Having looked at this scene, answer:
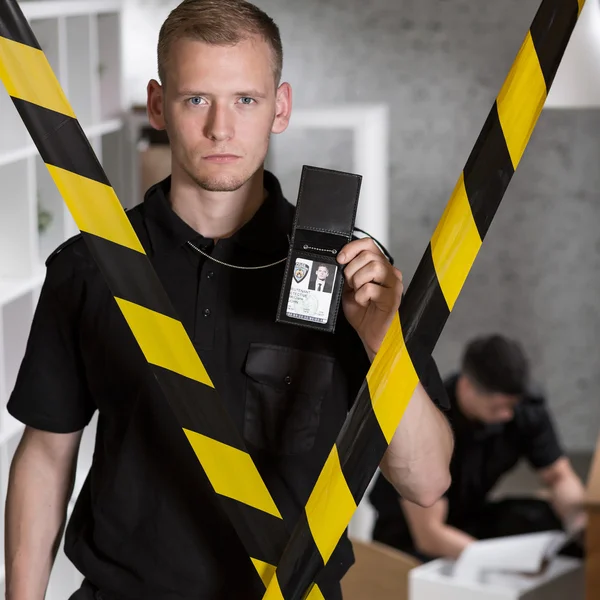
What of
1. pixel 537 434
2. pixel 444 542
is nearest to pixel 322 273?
pixel 444 542

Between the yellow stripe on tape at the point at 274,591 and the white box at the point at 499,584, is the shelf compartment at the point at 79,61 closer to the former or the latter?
the white box at the point at 499,584

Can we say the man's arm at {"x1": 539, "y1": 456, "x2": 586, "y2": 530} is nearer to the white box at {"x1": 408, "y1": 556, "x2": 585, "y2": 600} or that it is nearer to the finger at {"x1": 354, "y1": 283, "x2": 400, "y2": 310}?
the white box at {"x1": 408, "y1": 556, "x2": 585, "y2": 600}

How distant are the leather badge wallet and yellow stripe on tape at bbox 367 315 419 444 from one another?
2.4 inches

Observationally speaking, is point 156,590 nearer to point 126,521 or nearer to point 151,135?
point 126,521

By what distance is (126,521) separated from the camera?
113 centimetres

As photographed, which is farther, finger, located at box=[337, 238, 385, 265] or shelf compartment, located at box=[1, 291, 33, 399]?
shelf compartment, located at box=[1, 291, 33, 399]

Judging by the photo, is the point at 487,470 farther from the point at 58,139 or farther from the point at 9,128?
the point at 58,139

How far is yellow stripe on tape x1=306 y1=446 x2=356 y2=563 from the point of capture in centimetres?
90

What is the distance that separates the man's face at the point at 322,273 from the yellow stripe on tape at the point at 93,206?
6.4 inches

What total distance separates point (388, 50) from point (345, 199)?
11.9 feet

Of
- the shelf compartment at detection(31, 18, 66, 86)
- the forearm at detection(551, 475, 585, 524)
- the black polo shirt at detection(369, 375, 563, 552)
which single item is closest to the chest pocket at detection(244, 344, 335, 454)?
the shelf compartment at detection(31, 18, 66, 86)

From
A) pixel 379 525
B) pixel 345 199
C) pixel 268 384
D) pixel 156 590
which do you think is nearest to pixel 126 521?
pixel 156 590

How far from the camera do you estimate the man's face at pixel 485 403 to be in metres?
2.93

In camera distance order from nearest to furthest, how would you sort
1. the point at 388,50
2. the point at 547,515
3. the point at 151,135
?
the point at 151,135, the point at 547,515, the point at 388,50
